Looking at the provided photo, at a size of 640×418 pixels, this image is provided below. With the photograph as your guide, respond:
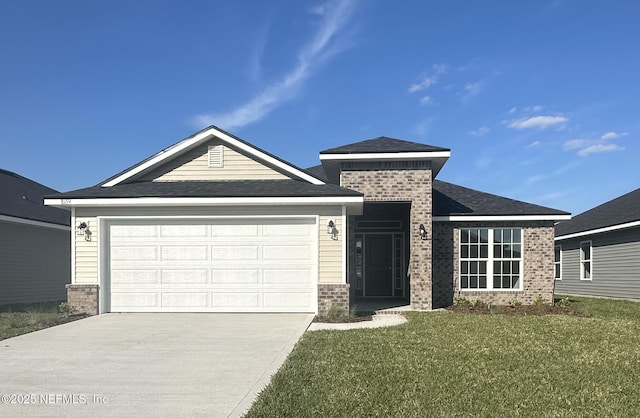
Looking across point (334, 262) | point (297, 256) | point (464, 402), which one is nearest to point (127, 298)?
point (297, 256)

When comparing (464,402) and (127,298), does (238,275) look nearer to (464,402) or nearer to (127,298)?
(127,298)

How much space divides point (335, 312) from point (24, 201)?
40.3 feet

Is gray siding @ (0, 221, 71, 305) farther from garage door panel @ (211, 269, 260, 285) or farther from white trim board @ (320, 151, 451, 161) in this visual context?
white trim board @ (320, 151, 451, 161)

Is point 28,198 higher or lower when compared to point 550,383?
higher

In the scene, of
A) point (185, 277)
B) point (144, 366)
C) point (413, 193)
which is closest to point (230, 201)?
point (185, 277)

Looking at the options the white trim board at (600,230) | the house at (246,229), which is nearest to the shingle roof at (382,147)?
the house at (246,229)

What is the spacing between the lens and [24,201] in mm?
16812

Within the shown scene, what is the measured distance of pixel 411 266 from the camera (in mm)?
14125

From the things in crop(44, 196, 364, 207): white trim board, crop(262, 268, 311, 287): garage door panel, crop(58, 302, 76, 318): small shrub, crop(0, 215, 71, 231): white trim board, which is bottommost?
crop(58, 302, 76, 318): small shrub

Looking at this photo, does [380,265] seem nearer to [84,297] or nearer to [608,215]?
[84,297]

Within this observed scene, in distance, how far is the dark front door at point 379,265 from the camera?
58.1 ft

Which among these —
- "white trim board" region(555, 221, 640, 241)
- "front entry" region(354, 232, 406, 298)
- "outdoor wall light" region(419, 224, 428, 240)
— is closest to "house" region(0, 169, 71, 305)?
"front entry" region(354, 232, 406, 298)

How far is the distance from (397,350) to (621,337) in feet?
15.4

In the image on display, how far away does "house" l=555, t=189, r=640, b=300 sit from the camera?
693 inches
